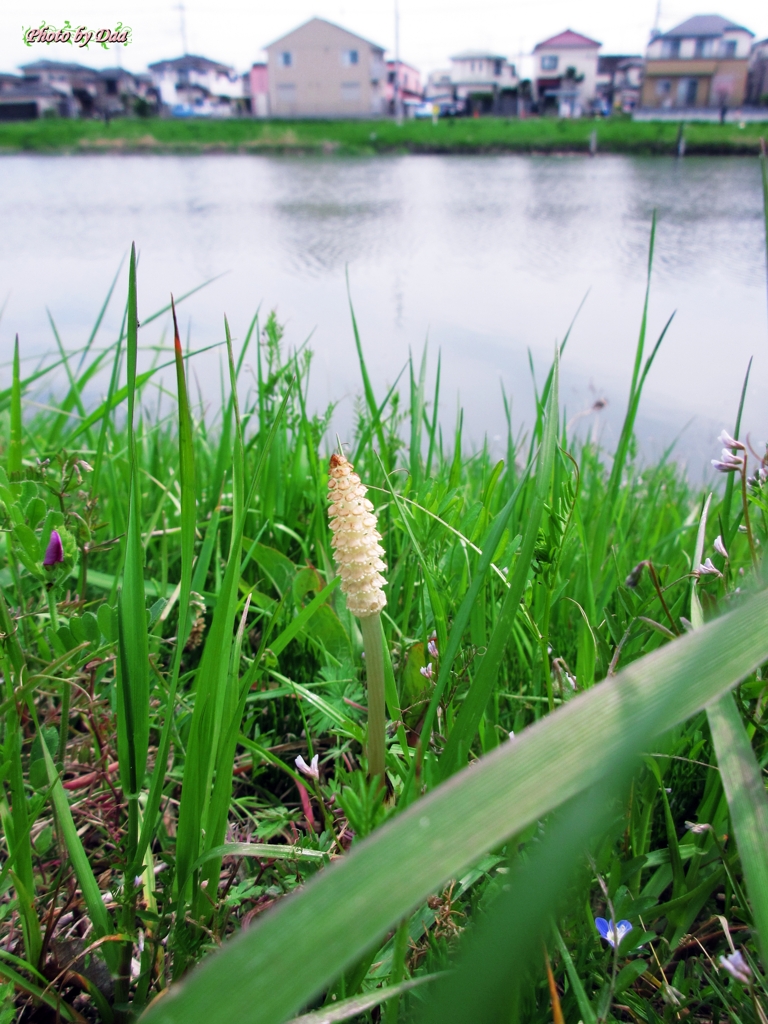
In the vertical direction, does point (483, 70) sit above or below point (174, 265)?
above

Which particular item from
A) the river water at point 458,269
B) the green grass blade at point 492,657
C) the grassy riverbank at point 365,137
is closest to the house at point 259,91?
the grassy riverbank at point 365,137

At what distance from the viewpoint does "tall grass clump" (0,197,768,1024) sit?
0.19m

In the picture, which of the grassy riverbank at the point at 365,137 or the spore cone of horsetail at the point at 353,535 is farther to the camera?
the grassy riverbank at the point at 365,137

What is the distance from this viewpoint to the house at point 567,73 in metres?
4.20

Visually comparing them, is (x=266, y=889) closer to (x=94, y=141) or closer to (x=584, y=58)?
(x=584, y=58)

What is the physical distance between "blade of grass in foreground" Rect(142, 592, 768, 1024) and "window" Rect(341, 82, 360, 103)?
5265 mm

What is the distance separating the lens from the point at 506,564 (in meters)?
0.65

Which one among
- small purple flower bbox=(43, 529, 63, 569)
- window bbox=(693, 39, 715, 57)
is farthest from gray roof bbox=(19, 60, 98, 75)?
small purple flower bbox=(43, 529, 63, 569)

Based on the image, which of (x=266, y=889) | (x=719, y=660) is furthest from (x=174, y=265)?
(x=719, y=660)

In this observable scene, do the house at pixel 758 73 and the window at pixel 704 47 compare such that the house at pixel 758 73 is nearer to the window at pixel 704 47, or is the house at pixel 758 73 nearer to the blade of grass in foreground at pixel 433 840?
the window at pixel 704 47

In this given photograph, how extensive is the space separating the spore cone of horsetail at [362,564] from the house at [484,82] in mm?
5027

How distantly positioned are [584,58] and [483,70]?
1.12 metres

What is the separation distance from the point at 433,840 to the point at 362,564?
25 centimetres

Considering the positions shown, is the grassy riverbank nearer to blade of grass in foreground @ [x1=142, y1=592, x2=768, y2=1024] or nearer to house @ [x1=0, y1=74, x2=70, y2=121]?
house @ [x1=0, y1=74, x2=70, y2=121]
